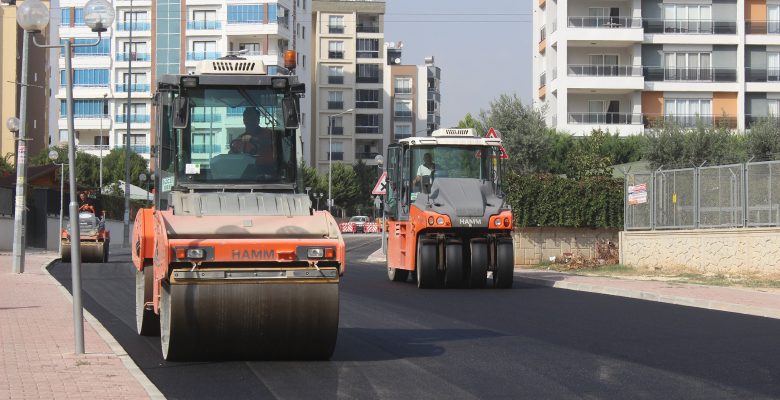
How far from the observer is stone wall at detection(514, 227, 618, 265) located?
1321 inches

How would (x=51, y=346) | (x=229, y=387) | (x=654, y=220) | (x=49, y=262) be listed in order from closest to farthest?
(x=229, y=387) < (x=51, y=346) < (x=654, y=220) < (x=49, y=262)

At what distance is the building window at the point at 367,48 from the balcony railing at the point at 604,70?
2274 inches

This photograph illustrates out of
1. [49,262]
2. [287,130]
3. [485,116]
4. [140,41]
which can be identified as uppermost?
[140,41]

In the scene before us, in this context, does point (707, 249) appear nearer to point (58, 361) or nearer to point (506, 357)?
point (506, 357)

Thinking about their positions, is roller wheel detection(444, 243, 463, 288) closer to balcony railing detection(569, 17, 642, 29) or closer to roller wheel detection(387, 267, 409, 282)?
roller wheel detection(387, 267, 409, 282)

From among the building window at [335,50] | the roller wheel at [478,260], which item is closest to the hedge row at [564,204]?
the roller wheel at [478,260]

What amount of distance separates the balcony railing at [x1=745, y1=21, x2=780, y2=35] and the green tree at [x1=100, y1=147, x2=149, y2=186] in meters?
48.5

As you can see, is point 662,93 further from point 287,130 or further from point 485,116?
point 287,130

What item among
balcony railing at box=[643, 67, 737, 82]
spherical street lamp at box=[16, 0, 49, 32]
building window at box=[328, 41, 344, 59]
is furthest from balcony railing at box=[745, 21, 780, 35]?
building window at box=[328, 41, 344, 59]

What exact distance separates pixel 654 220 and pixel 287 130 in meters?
19.7

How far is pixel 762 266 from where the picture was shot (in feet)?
80.7

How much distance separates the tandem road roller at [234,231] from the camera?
1021 centimetres

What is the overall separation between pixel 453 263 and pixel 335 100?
91.8 meters

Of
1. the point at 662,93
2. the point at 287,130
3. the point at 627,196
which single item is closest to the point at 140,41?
the point at 662,93
